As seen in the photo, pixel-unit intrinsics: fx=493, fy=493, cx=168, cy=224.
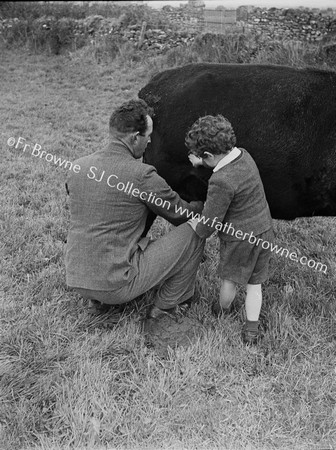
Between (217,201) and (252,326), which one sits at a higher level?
(217,201)

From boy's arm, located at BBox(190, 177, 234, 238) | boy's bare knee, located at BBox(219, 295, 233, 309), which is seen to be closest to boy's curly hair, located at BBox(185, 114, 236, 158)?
boy's arm, located at BBox(190, 177, 234, 238)

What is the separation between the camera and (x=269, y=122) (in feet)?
10.6

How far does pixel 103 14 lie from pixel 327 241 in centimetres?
1190

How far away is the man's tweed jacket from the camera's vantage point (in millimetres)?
2914

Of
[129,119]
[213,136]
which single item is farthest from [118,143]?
[213,136]

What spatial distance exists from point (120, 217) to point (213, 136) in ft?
2.41

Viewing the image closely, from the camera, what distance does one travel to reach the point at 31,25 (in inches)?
567

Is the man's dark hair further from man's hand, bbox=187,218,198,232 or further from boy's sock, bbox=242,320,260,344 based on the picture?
boy's sock, bbox=242,320,260,344

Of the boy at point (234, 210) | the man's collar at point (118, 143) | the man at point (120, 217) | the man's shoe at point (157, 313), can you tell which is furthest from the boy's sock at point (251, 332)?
the man's collar at point (118, 143)

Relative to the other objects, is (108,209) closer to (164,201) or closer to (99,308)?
(164,201)

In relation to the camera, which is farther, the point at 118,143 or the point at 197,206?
the point at 197,206

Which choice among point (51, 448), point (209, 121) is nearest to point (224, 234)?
point (209, 121)

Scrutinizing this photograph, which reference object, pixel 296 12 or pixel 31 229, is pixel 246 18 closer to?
pixel 296 12

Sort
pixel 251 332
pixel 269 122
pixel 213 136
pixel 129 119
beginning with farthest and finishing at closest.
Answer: pixel 269 122 < pixel 251 332 < pixel 129 119 < pixel 213 136
